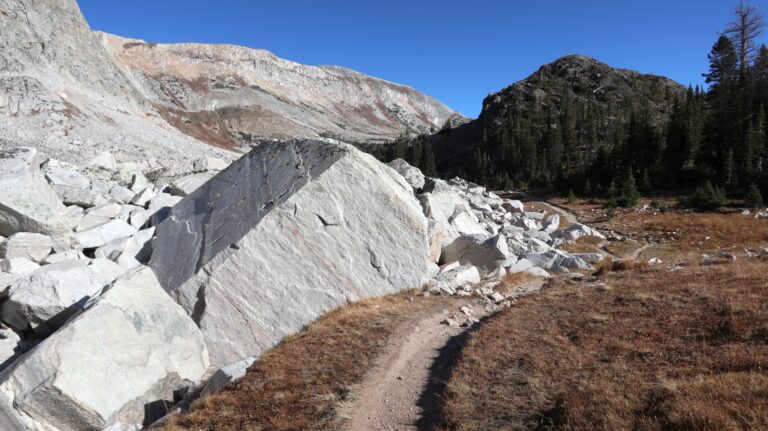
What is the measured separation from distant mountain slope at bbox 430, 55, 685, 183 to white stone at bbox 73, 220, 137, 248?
247 feet

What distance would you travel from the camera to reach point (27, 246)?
14469 millimetres

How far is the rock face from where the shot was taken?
41.5ft

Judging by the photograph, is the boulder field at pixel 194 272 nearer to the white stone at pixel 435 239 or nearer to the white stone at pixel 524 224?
the white stone at pixel 435 239

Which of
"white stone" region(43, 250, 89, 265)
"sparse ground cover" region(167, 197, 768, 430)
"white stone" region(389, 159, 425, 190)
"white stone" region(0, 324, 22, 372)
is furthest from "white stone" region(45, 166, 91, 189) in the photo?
"white stone" region(389, 159, 425, 190)

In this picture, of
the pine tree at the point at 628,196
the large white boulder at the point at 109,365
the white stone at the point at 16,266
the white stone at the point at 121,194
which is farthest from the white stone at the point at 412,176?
the pine tree at the point at 628,196

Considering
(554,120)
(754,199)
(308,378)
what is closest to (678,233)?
(754,199)

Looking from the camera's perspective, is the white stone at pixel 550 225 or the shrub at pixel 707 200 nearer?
the white stone at pixel 550 225

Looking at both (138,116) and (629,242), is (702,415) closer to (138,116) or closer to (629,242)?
(629,242)

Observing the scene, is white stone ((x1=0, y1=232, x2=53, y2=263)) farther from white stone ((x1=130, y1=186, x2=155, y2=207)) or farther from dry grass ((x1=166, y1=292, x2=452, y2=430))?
dry grass ((x1=166, y1=292, x2=452, y2=430))

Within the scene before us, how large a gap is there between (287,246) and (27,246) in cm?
957

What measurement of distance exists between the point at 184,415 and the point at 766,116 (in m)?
82.4

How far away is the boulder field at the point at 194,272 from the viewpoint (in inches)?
372

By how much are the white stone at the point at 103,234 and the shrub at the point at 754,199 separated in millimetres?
54681

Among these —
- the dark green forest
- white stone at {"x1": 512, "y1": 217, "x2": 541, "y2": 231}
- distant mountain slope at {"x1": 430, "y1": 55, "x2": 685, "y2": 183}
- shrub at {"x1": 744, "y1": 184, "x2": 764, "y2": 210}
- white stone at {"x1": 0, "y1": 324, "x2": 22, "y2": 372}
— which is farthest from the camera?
distant mountain slope at {"x1": 430, "y1": 55, "x2": 685, "y2": 183}
